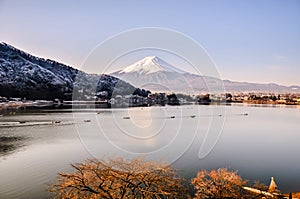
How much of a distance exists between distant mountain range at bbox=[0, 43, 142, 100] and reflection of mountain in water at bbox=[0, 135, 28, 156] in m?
65.5

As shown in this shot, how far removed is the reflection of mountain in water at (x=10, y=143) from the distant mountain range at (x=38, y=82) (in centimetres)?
6552

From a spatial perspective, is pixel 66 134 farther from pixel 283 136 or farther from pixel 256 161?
pixel 283 136

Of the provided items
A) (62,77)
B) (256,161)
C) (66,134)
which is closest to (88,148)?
(66,134)

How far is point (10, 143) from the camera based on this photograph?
25016mm

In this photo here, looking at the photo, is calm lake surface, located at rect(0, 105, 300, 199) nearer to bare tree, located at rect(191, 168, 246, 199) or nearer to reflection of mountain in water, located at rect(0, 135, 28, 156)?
reflection of mountain in water, located at rect(0, 135, 28, 156)

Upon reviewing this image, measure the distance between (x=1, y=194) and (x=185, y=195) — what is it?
8.03 meters

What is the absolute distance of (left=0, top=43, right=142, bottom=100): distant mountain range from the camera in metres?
104

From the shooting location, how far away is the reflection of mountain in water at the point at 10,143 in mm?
22266

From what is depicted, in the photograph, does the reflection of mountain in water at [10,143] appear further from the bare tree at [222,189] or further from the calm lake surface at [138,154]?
the bare tree at [222,189]

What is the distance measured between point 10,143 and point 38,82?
94.8 m

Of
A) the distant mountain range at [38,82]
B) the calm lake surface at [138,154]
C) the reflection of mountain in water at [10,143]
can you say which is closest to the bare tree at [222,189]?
the calm lake surface at [138,154]

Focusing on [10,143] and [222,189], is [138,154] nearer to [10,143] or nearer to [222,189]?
[222,189]

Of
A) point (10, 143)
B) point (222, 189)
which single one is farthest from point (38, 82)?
point (222, 189)

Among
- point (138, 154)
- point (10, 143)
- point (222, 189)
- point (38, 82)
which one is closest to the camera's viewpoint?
point (222, 189)
